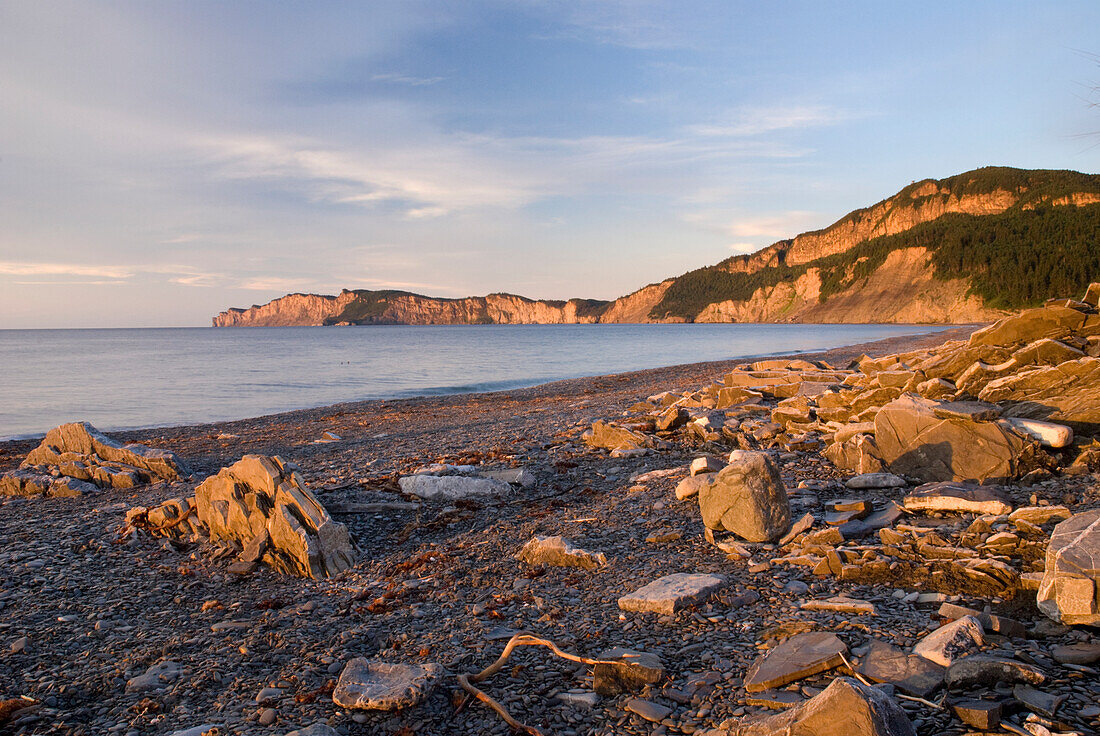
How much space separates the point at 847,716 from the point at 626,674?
1.41 m

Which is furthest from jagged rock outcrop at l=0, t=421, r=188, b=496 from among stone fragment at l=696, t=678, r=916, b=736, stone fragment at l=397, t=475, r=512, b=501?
stone fragment at l=696, t=678, r=916, b=736

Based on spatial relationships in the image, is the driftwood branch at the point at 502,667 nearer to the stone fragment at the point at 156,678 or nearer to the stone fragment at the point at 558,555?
the stone fragment at the point at 558,555

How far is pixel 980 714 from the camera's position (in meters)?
2.91

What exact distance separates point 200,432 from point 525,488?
51.3 ft

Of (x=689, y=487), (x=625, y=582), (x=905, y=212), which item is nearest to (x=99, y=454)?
(x=689, y=487)

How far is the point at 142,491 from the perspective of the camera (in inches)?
412

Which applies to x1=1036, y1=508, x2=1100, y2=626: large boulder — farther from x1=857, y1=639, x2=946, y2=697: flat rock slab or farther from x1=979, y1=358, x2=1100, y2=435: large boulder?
x1=979, y1=358, x2=1100, y2=435: large boulder

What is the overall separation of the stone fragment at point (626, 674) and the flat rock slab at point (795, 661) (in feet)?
1.83

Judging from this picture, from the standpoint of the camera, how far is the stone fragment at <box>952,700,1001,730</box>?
2.89 m

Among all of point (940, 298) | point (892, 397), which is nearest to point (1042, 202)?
point (940, 298)

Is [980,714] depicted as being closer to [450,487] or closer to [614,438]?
[450,487]

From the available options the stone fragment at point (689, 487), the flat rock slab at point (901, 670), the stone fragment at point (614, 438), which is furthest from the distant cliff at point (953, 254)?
the flat rock slab at point (901, 670)

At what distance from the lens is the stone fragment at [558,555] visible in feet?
19.1

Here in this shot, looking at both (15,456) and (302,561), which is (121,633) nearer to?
(302,561)
